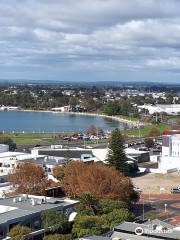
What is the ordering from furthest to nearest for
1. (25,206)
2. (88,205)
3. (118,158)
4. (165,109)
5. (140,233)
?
(165,109) → (118,158) → (88,205) → (25,206) → (140,233)

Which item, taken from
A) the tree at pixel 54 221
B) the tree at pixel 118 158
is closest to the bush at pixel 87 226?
the tree at pixel 54 221

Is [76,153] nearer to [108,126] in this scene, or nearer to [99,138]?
[99,138]

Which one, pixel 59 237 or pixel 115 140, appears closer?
pixel 59 237

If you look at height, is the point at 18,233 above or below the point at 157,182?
above

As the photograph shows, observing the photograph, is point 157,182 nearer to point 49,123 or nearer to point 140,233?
point 140,233

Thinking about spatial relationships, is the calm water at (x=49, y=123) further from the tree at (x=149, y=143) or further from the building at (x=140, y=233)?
the building at (x=140, y=233)

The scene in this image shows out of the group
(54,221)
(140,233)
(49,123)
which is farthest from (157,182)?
(49,123)

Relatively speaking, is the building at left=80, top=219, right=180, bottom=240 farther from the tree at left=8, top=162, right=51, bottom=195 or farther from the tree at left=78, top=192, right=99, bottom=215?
the tree at left=8, top=162, right=51, bottom=195

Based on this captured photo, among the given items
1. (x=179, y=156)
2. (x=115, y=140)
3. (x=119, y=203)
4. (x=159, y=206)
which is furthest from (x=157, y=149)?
(x=119, y=203)
